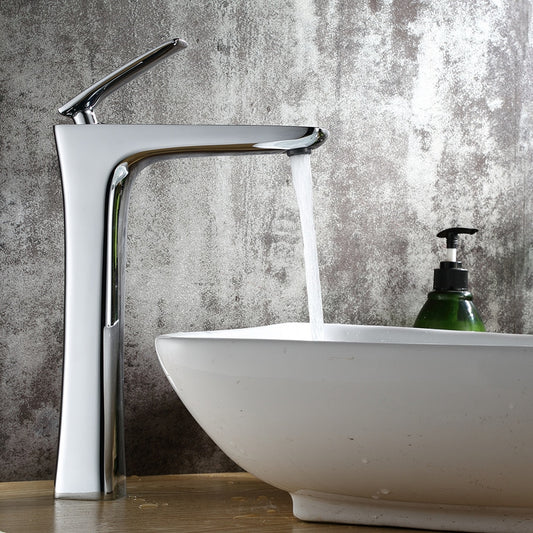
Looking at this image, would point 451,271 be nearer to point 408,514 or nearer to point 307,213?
point 307,213

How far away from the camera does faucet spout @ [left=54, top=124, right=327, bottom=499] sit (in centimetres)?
57

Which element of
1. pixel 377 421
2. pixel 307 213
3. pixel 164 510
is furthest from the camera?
pixel 307 213

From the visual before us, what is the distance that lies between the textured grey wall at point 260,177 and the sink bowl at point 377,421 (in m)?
0.22

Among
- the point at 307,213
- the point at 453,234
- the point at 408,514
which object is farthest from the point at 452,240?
the point at 408,514

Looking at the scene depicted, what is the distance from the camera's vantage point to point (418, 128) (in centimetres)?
81

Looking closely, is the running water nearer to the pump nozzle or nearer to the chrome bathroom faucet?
the chrome bathroom faucet

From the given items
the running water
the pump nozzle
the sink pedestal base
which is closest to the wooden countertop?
the sink pedestal base

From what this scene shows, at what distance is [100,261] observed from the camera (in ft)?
1.90

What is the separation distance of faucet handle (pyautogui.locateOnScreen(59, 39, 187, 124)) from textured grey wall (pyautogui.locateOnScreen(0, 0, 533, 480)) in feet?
0.26

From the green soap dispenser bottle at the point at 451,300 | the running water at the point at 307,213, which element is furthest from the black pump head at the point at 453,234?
the running water at the point at 307,213

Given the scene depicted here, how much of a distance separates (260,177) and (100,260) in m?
0.23

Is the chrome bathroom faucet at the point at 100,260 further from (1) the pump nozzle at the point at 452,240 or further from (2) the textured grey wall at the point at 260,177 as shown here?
(1) the pump nozzle at the point at 452,240

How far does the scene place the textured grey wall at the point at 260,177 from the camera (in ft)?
2.21

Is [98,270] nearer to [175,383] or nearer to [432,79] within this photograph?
[175,383]
